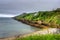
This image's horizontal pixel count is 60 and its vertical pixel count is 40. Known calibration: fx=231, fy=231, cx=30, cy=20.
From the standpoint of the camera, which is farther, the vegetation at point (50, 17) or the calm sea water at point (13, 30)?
the vegetation at point (50, 17)

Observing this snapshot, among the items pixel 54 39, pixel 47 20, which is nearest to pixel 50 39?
pixel 54 39

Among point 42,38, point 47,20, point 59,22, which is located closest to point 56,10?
point 47,20

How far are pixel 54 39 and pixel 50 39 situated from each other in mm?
183

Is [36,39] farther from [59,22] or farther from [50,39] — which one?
[59,22]

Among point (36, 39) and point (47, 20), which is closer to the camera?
point (36, 39)

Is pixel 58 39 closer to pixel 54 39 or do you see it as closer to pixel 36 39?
pixel 54 39

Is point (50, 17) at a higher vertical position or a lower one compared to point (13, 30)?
higher

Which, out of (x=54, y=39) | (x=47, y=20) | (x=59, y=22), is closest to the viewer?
(x=54, y=39)

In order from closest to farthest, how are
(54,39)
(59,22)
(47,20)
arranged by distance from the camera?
(54,39) → (59,22) → (47,20)

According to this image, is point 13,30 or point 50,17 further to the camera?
point 50,17

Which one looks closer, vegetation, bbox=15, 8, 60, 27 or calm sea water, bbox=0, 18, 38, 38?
calm sea water, bbox=0, 18, 38, 38

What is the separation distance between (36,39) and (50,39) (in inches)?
29.7

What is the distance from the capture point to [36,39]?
11.0 m

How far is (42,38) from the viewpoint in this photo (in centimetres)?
1119
